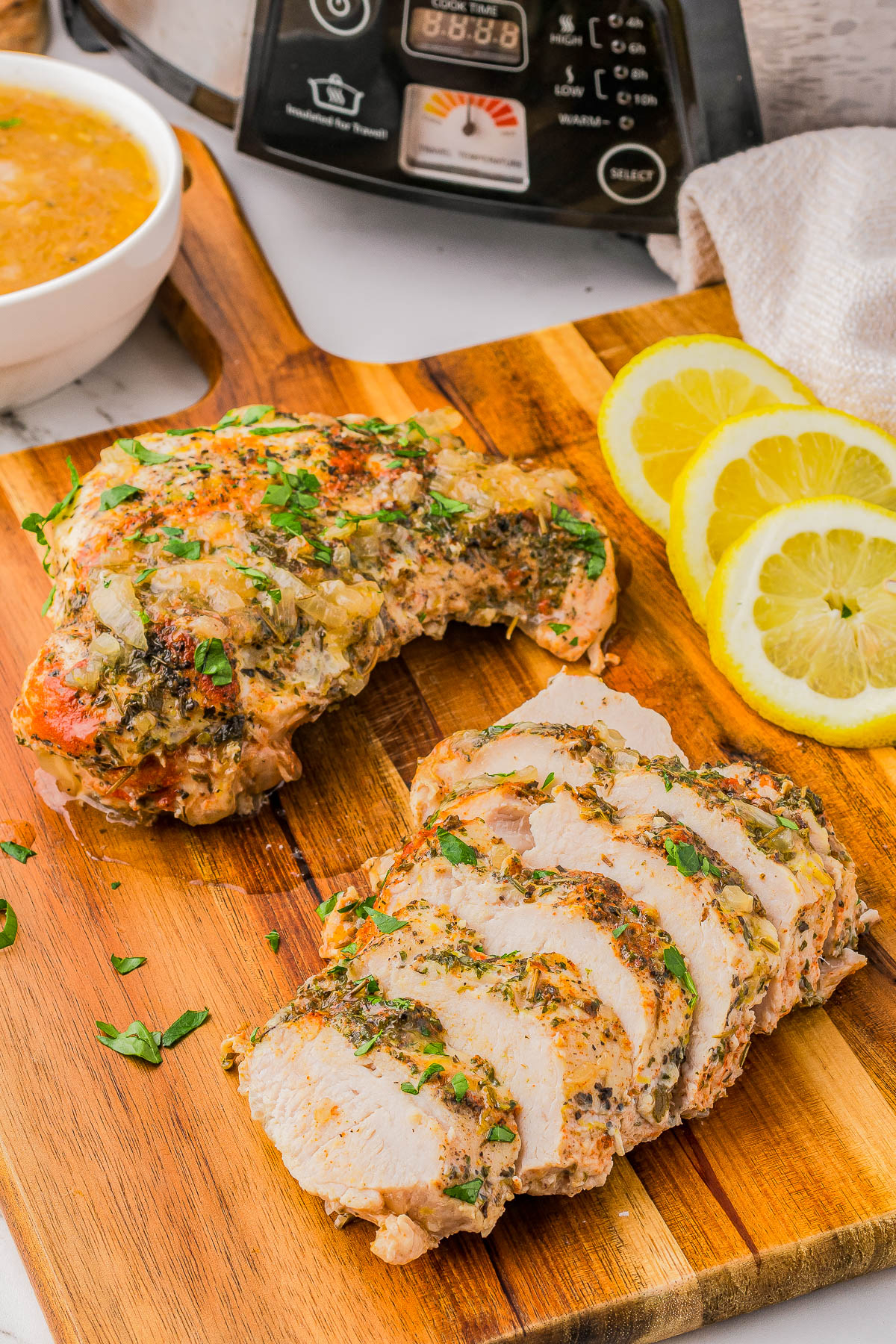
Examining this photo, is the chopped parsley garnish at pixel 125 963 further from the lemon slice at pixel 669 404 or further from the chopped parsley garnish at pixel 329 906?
the lemon slice at pixel 669 404

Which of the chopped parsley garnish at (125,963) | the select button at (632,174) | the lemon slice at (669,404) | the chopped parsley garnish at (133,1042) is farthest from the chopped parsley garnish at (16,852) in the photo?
the select button at (632,174)

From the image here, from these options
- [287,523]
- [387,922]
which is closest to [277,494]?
[287,523]

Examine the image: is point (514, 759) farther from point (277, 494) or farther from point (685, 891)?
point (277, 494)

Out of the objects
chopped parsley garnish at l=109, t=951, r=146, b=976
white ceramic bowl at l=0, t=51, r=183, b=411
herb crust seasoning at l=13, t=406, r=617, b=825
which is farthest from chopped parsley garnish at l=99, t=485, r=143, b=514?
chopped parsley garnish at l=109, t=951, r=146, b=976

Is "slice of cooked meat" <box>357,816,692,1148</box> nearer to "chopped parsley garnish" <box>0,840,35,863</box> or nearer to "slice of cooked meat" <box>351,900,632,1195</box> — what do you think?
"slice of cooked meat" <box>351,900,632,1195</box>

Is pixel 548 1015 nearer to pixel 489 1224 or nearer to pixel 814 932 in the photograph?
pixel 489 1224

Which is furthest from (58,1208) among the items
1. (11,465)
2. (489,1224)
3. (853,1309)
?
(11,465)

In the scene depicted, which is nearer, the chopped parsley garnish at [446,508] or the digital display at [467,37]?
the chopped parsley garnish at [446,508]
